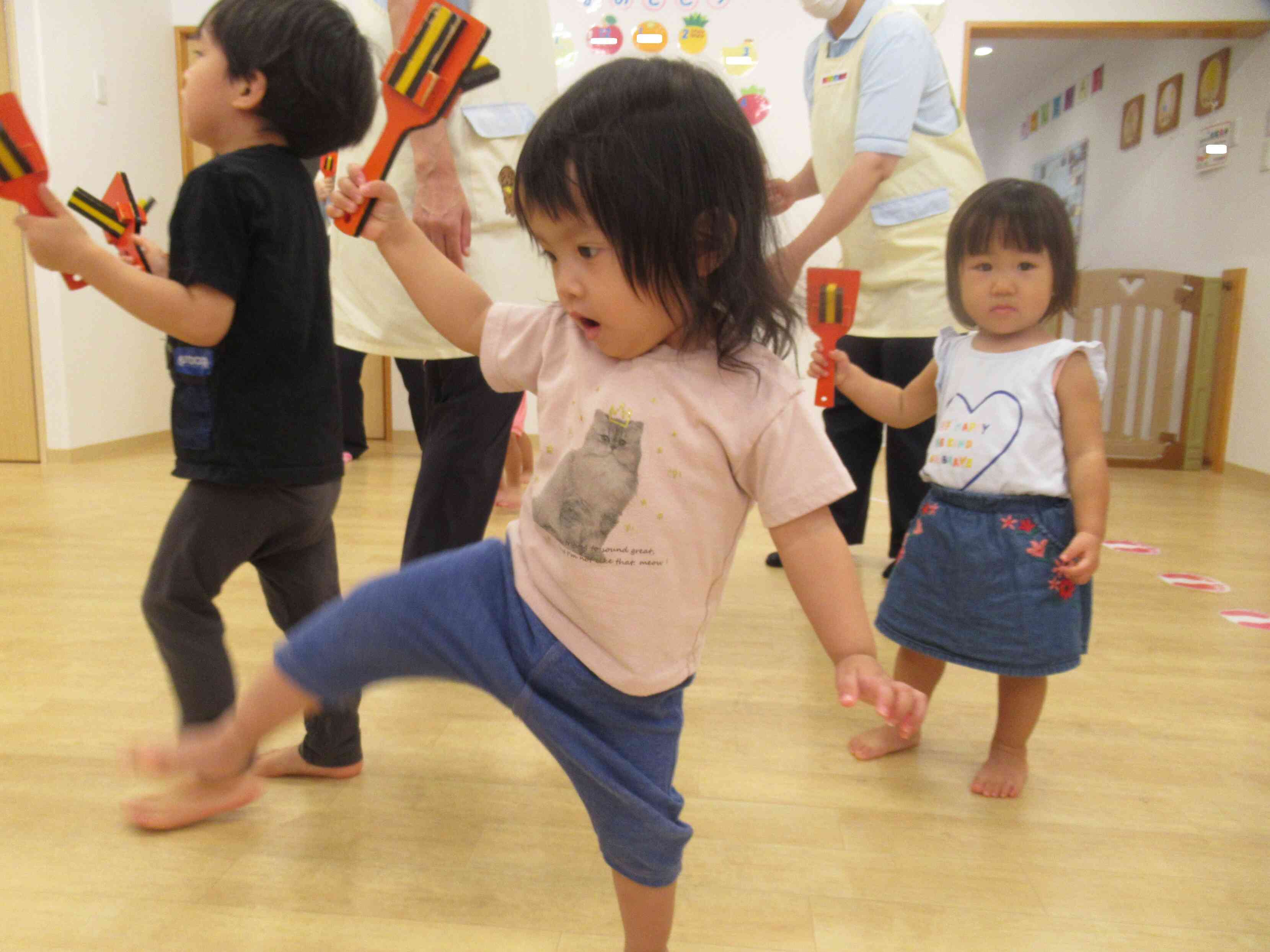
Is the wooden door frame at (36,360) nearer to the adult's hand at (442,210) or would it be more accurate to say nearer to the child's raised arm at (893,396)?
the adult's hand at (442,210)

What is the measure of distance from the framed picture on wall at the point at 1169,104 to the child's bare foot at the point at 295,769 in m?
4.96

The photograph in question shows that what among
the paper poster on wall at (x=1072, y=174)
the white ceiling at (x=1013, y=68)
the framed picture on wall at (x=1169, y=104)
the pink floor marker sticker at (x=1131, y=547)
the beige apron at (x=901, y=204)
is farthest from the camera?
the paper poster on wall at (x=1072, y=174)

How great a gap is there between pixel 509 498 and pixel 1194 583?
1.82 metres

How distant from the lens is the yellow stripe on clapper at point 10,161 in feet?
2.73

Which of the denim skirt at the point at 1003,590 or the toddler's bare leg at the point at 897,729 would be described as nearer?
the denim skirt at the point at 1003,590

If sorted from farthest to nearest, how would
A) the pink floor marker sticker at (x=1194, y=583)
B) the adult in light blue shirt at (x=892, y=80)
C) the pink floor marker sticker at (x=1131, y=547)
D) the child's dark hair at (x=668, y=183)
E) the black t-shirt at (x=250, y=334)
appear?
the pink floor marker sticker at (x=1131, y=547), the pink floor marker sticker at (x=1194, y=583), the adult in light blue shirt at (x=892, y=80), the black t-shirt at (x=250, y=334), the child's dark hair at (x=668, y=183)

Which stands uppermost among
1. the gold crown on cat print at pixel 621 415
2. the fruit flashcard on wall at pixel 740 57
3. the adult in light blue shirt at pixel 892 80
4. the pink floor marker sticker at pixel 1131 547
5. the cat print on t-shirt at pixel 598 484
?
the fruit flashcard on wall at pixel 740 57

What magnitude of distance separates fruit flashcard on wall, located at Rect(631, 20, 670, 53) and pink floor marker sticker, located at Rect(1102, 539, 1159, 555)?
8.44 feet

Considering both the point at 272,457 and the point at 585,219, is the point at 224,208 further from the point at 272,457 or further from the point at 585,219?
the point at 585,219

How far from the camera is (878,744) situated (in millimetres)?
1251

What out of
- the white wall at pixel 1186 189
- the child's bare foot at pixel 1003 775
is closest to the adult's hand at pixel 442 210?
the child's bare foot at pixel 1003 775

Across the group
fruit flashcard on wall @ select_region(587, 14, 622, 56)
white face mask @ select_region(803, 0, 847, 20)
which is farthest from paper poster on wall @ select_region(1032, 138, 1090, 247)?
white face mask @ select_region(803, 0, 847, 20)

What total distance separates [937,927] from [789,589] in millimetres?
1165

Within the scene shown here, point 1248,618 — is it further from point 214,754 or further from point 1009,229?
point 214,754
